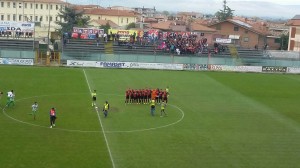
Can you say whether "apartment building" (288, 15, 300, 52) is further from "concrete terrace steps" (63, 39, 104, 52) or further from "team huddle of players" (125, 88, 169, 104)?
"team huddle of players" (125, 88, 169, 104)

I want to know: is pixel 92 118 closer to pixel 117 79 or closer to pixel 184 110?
pixel 184 110

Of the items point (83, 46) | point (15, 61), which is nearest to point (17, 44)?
point (15, 61)

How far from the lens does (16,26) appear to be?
5609 centimetres

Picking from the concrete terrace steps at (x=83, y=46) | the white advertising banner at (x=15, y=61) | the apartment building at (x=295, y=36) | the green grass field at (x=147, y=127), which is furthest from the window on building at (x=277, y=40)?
the white advertising banner at (x=15, y=61)

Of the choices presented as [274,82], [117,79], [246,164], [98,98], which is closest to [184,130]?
[246,164]

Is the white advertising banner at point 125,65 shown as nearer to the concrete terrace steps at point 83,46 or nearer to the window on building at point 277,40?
the concrete terrace steps at point 83,46

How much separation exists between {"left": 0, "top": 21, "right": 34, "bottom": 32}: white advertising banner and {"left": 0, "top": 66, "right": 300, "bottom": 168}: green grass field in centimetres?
1384

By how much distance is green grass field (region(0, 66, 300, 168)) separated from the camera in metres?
20.6

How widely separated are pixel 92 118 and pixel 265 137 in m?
10.8

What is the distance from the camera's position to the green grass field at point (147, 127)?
20.6m

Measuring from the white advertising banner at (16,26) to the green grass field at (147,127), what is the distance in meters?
13.8

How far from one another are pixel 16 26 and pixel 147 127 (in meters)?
36.0

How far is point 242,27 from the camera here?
81.8m

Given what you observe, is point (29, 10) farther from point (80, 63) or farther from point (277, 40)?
point (277, 40)
